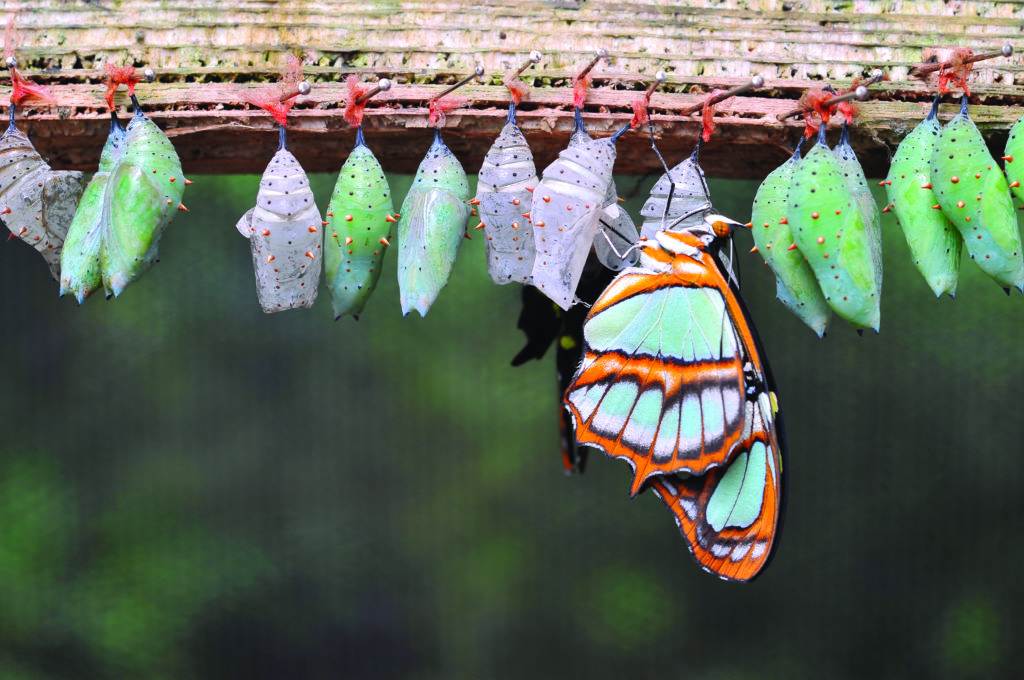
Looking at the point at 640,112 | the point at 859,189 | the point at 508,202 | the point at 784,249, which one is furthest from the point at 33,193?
the point at 859,189

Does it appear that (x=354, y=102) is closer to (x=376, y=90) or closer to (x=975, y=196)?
(x=376, y=90)

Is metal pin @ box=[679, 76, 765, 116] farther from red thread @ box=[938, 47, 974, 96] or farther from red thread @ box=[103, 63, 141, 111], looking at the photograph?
red thread @ box=[103, 63, 141, 111]

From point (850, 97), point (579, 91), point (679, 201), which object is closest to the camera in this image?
point (850, 97)

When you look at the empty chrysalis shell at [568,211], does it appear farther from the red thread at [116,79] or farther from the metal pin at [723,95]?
the red thread at [116,79]

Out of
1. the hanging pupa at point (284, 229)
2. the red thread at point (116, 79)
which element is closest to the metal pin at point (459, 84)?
the hanging pupa at point (284, 229)

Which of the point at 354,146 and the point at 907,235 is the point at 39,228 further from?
the point at 907,235

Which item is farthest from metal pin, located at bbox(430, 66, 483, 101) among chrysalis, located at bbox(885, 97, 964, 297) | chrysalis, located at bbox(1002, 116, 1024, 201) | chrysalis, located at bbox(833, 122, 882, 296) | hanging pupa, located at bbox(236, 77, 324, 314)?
chrysalis, located at bbox(1002, 116, 1024, 201)
